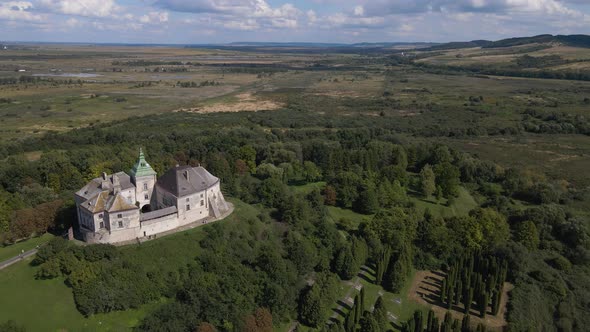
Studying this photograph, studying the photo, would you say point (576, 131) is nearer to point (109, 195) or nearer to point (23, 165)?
point (109, 195)

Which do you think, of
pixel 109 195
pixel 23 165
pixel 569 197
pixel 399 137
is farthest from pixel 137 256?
pixel 399 137

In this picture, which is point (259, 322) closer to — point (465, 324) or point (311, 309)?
point (311, 309)

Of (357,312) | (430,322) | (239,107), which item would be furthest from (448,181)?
(239,107)

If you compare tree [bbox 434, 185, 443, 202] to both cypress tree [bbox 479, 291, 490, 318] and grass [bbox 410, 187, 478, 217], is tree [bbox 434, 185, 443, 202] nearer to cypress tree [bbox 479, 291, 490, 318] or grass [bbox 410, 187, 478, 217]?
grass [bbox 410, 187, 478, 217]

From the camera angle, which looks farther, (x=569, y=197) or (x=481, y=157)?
(x=481, y=157)

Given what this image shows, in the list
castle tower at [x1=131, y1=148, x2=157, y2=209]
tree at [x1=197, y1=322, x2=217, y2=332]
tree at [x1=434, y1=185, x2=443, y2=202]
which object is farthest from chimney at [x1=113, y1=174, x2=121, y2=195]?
tree at [x1=434, y1=185, x2=443, y2=202]

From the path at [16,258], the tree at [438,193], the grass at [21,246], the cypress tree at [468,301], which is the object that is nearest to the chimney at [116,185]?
the grass at [21,246]

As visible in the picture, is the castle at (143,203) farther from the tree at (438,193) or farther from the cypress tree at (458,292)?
the tree at (438,193)
